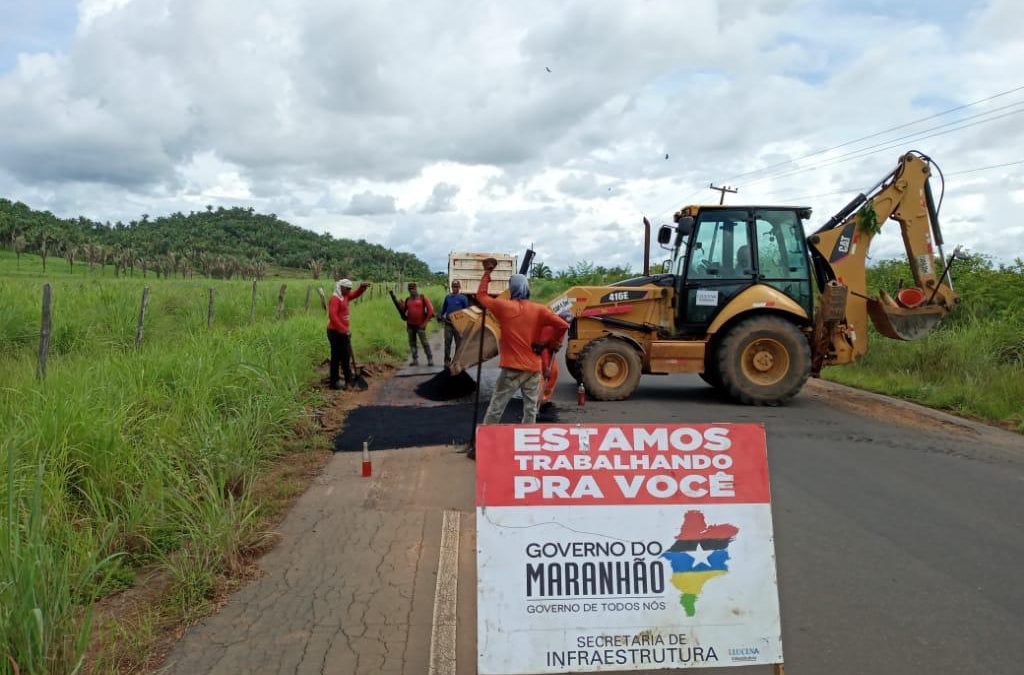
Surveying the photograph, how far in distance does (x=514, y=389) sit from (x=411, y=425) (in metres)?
2.30

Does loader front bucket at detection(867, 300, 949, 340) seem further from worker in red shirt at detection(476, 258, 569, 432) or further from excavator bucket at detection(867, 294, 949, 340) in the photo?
worker in red shirt at detection(476, 258, 569, 432)

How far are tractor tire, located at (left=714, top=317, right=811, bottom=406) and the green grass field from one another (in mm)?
5839

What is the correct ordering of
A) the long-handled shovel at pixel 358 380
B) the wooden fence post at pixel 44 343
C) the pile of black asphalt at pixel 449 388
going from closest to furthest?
the wooden fence post at pixel 44 343 → the pile of black asphalt at pixel 449 388 → the long-handled shovel at pixel 358 380

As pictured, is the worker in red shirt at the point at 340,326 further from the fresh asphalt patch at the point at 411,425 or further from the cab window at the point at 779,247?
the cab window at the point at 779,247

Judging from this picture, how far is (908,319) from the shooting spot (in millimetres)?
11273

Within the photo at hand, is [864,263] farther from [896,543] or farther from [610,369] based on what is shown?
[896,543]

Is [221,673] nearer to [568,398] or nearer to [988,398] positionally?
[568,398]

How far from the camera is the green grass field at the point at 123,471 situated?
3.50 meters

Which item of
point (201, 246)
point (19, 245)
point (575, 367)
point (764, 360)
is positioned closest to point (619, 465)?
point (575, 367)

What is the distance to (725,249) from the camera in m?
11.5

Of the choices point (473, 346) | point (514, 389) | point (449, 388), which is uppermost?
point (473, 346)

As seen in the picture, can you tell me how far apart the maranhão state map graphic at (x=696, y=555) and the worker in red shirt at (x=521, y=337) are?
393 centimetres

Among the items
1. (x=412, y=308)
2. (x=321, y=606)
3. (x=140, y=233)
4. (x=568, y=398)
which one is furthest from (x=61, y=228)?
(x=321, y=606)

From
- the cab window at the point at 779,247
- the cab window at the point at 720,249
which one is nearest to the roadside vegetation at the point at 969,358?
the cab window at the point at 779,247
